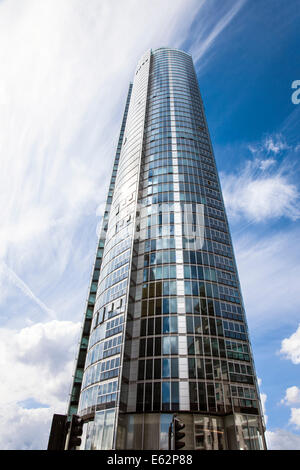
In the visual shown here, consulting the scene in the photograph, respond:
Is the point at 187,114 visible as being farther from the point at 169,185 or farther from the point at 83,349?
the point at 83,349

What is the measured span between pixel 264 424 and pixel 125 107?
11220cm

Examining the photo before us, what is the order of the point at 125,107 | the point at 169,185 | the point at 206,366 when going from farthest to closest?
the point at 125,107
the point at 169,185
the point at 206,366

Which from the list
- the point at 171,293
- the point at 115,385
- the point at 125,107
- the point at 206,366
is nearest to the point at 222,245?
the point at 171,293

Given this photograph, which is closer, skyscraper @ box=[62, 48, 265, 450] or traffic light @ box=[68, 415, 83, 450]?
traffic light @ box=[68, 415, 83, 450]

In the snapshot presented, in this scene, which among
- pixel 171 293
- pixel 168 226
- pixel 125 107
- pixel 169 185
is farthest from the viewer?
pixel 125 107

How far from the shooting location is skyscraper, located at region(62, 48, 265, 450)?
119 feet

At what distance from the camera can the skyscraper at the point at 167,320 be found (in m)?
36.3

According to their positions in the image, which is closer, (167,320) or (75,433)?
(75,433)

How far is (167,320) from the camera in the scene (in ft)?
144

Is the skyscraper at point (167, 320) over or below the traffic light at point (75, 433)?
over

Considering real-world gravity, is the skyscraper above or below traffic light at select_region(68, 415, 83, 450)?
above

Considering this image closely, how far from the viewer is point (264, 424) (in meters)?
39.6

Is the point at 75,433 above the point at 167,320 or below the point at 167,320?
below

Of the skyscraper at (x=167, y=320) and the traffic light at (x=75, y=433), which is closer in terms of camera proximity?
the traffic light at (x=75, y=433)
